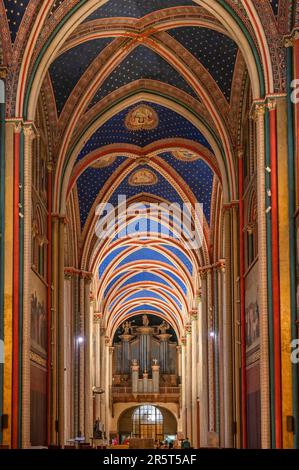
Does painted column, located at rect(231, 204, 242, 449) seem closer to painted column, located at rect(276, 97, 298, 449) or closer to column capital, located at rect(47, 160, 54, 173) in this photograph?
column capital, located at rect(47, 160, 54, 173)

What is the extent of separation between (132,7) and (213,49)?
2.48 meters

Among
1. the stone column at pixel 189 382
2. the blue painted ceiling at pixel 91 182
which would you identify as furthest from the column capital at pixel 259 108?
the stone column at pixel 189 382

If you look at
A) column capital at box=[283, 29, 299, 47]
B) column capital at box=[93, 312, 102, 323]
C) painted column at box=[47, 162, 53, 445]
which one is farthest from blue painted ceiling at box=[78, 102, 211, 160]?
column capital at box=[93, 312, 102, 323]

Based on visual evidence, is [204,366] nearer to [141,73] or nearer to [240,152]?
[240,152]

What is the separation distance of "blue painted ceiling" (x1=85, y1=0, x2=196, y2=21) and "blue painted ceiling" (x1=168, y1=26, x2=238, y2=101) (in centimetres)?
94

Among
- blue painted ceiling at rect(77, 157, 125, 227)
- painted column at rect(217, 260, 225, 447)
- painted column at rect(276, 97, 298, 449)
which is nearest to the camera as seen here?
painted column at rect(276, 97, 298, 449)

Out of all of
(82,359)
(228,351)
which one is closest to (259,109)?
(228,351)

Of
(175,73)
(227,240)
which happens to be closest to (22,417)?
(227,240)

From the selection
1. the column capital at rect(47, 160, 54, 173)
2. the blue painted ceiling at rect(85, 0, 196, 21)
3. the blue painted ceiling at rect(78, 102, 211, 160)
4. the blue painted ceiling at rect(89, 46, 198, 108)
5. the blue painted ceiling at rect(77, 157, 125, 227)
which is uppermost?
the blue painted ceiling at rect(85, 0, 196, 21)

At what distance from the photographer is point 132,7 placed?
2153 cm

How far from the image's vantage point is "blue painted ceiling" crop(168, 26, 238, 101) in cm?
2194

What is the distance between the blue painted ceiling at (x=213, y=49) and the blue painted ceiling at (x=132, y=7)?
0.94 m

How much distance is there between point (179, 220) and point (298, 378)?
19.3 metres

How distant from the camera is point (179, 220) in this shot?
113 ft
